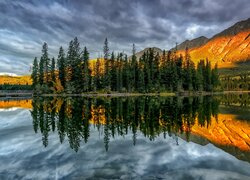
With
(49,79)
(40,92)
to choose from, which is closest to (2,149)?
(40,92)

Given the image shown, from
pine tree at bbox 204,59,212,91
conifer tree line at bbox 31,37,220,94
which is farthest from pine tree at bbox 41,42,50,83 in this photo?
pine tree at bbox 204,59,212,91

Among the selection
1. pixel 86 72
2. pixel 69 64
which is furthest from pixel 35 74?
pixel 86 72

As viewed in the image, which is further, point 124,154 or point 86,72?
point 86,72

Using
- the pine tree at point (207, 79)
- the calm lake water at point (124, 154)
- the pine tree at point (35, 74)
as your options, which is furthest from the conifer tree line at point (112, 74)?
the calm lake water at point (124, 154)

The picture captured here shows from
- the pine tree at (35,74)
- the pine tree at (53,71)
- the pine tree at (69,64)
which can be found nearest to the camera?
the pine tree at (69,64)

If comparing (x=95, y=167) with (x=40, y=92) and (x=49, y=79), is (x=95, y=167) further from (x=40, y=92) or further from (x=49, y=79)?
(x=49, y=79)

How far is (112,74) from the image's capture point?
413ft

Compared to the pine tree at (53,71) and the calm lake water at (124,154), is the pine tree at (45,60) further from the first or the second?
the calm lake water at (124,154)

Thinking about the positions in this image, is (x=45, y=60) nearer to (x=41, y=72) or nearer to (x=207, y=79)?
(x=41, y=72)

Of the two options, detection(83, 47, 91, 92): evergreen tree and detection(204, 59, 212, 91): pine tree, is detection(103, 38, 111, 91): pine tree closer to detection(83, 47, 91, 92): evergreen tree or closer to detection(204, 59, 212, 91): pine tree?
detection(83, 47, 91, 92): evergreen tree

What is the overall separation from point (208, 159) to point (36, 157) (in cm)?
967

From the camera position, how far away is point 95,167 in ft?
44.7

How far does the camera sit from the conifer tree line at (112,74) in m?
119

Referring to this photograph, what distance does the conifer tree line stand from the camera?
4697 inches
